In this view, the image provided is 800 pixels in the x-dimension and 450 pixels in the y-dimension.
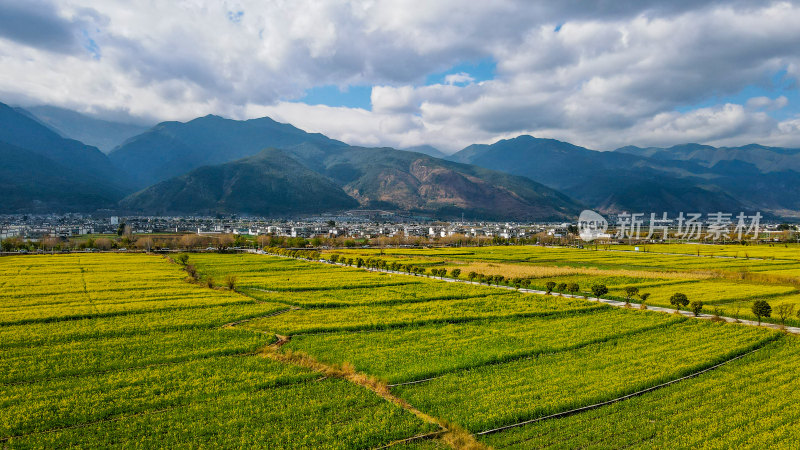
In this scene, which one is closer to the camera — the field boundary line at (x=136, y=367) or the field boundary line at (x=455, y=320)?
the field boundary line at (x=136, y=367)

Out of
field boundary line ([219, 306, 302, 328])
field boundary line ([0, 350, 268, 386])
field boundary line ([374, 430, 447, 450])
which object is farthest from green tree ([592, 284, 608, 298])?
field boundary line ([0, 350, 268, 386])

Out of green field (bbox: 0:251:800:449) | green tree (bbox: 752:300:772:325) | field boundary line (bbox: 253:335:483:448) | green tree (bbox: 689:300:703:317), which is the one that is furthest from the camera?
green tree (bbox: 689:300:703:317)

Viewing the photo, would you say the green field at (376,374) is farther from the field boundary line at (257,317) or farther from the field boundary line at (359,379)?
the field boundary line at (257,317)

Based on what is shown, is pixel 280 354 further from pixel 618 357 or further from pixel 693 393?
pixel 693 393

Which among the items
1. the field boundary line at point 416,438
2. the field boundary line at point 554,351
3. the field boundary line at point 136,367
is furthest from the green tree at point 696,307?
the field boundary line at point 136,367

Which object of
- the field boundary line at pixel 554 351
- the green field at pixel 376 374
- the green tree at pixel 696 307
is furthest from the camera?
the green tree at pixel 696 307

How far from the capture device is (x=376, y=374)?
67.8 feet

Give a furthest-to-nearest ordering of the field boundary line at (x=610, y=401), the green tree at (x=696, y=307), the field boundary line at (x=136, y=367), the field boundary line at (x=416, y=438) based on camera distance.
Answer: the green tree at (x=696, y=307) < the field boundary line at (x=136, y=367) < the field boundary line at (x=610, y=401) < the field boundary line at (x=416, y=438)

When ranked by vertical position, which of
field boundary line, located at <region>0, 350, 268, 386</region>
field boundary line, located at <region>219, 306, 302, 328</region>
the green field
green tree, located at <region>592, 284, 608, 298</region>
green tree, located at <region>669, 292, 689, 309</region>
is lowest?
field boundary line, located at <region>219, 306, 302, 328</region>

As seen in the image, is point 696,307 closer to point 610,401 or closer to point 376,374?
point 610,401

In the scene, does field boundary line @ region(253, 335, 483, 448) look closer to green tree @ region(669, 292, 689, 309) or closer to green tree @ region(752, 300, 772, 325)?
green tree @ region(669, 292, 689, 309)

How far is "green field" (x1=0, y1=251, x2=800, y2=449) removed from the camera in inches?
600

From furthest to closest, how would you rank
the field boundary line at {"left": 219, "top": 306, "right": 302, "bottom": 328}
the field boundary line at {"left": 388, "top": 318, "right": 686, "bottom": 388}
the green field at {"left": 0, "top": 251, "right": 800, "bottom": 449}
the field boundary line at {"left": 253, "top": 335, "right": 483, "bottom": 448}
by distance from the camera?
the field boundary line at {"left": 219, "top": 306, "right": 302, "bottom": 328}
the field boundary line at {"left": 388, "top": 318, "right": 686, "bottom": 388}
the field boundary line at {"left": 253, "top": 335, "right": 483, "bottom": 448}
the green field at {"left": 0, "top": 251, "right": 800, "bottom": 449}

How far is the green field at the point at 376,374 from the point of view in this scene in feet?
50.0
